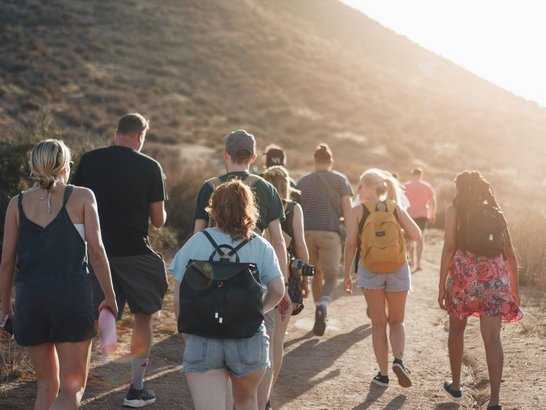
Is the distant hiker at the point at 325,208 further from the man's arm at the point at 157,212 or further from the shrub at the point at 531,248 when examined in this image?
the shrub at the point at 531,248

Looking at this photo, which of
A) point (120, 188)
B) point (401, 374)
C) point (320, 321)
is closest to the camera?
point (120, 188)

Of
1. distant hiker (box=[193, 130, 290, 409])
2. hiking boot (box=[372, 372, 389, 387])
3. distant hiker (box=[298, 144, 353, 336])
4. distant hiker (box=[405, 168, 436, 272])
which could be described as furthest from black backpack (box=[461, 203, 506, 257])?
distant hiker (box=[405, 168, 436, 272])

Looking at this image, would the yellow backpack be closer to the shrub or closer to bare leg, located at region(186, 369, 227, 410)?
bare leg, located at region(186, 369, 227, 410)

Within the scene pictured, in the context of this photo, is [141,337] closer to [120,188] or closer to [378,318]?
[120,188]

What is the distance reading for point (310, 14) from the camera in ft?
284

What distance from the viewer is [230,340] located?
3932 millimetres

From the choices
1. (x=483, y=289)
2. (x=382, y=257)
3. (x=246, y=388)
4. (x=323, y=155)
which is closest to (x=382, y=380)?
(x=382, y=257)

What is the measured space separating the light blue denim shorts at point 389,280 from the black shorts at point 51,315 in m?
3.04

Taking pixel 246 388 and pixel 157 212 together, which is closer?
pixel 246 388

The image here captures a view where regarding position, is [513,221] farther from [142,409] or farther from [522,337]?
[142,409]

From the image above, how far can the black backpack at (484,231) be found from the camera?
5.97 m

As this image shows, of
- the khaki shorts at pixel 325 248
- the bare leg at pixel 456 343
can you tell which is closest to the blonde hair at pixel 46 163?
the bare leg at pixel 456 343

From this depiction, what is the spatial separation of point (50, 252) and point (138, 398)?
216cm

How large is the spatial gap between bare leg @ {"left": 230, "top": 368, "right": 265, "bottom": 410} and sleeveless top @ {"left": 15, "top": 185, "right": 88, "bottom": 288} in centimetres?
102
